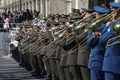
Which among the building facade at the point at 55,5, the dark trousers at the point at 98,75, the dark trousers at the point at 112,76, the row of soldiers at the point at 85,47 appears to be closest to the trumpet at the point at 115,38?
the row of soldiers at the point at 85,47

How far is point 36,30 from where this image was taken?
15047 mm

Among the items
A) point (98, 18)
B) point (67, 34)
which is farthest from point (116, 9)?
point (67, 34)

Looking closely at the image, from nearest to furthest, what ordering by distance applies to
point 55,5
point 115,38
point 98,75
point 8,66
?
point 115,38
point 98,75
point 8,66
point 55,5

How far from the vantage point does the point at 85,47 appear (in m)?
8.93

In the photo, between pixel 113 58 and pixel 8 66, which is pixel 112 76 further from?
pixel 8 66

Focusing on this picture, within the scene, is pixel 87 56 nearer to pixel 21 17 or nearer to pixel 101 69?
pixel 101 69

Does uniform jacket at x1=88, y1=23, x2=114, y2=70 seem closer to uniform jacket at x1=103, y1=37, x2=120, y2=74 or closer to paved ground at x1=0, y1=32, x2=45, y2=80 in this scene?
uniform jacket at x1=103, y1=37, x2=120, y2=74

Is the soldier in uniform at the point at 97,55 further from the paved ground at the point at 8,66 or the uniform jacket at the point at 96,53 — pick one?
the paved ground at the point at 8,66

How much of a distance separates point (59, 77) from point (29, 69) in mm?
5618

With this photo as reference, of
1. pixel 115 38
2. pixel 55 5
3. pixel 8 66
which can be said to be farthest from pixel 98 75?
pixel 55 5

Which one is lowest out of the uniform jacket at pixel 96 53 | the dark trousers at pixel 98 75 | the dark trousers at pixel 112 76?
the dark trousers at pixel 98 75

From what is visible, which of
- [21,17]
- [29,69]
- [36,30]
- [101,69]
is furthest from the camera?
[21,17]

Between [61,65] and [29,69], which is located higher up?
[61,65]

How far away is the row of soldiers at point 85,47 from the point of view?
724 cm
